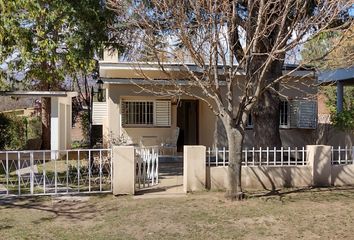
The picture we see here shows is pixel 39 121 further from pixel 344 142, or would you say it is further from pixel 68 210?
pixel 68 210

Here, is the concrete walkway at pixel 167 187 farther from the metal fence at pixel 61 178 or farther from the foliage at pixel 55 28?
the foliage at pixel 55 28

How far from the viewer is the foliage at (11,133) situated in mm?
21688

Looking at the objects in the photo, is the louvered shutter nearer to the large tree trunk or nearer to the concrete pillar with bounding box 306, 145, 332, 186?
the large tree trunk

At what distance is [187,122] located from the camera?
21.2 meters

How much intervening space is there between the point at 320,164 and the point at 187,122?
34.5 feet

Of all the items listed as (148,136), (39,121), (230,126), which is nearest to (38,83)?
(39,121)

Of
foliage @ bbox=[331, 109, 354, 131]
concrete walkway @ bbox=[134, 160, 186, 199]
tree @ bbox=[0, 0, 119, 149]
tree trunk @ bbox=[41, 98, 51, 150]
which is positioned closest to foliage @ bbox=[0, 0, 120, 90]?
tree @ bbox=[0, 0, 119, 149]

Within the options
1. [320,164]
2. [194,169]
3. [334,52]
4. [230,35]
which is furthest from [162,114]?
[230,35]

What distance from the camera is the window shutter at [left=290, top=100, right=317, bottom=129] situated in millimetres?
18844

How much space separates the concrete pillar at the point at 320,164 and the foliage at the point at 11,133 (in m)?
14.9

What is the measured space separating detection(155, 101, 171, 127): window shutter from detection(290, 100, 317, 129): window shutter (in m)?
4.76

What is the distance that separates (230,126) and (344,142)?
9582 millimetres

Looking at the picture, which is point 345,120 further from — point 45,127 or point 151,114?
point 45,127

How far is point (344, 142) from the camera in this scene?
17844mm
